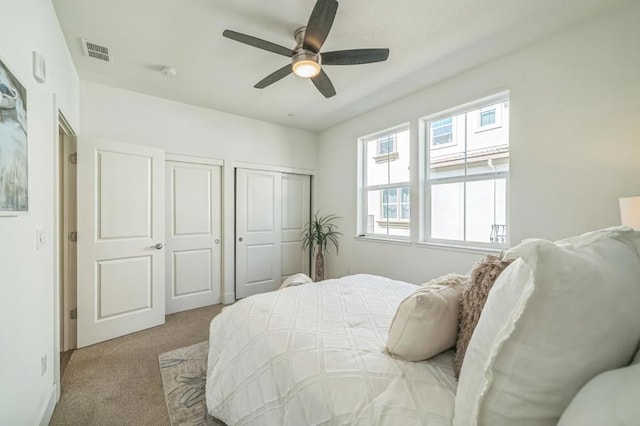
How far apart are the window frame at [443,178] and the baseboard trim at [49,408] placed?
325cm

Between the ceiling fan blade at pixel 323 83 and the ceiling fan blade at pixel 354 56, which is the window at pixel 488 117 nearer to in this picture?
the ceiling fan blade at pixel 354 56

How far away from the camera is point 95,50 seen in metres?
2.36

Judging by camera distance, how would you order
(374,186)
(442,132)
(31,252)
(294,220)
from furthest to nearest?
1. (294,220)
2. (374,186)
3. (442,132)
4. (31,252)

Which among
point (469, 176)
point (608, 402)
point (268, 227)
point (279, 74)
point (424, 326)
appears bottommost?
point (424, 326)

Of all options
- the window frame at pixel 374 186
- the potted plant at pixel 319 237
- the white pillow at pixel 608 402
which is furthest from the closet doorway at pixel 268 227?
the white pillow at pixel 608 402

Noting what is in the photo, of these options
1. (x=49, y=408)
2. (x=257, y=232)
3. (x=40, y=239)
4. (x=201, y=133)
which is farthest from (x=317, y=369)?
(x=201, y=133)

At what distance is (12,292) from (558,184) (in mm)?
3443

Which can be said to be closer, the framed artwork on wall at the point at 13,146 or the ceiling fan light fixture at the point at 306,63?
the framed artwork on wall at the point at 13,146

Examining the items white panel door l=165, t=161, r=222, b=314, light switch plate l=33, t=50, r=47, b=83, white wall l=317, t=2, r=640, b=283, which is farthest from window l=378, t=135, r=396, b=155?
light switch plate l=33, t=50, r=47, b=83

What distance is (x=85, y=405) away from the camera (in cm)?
179

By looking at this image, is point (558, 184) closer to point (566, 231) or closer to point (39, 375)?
point (566, 231)

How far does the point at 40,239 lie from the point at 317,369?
1.70 metres

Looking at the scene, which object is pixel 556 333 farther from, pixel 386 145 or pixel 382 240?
pixel 386 145

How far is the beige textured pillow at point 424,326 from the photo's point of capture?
109cm
